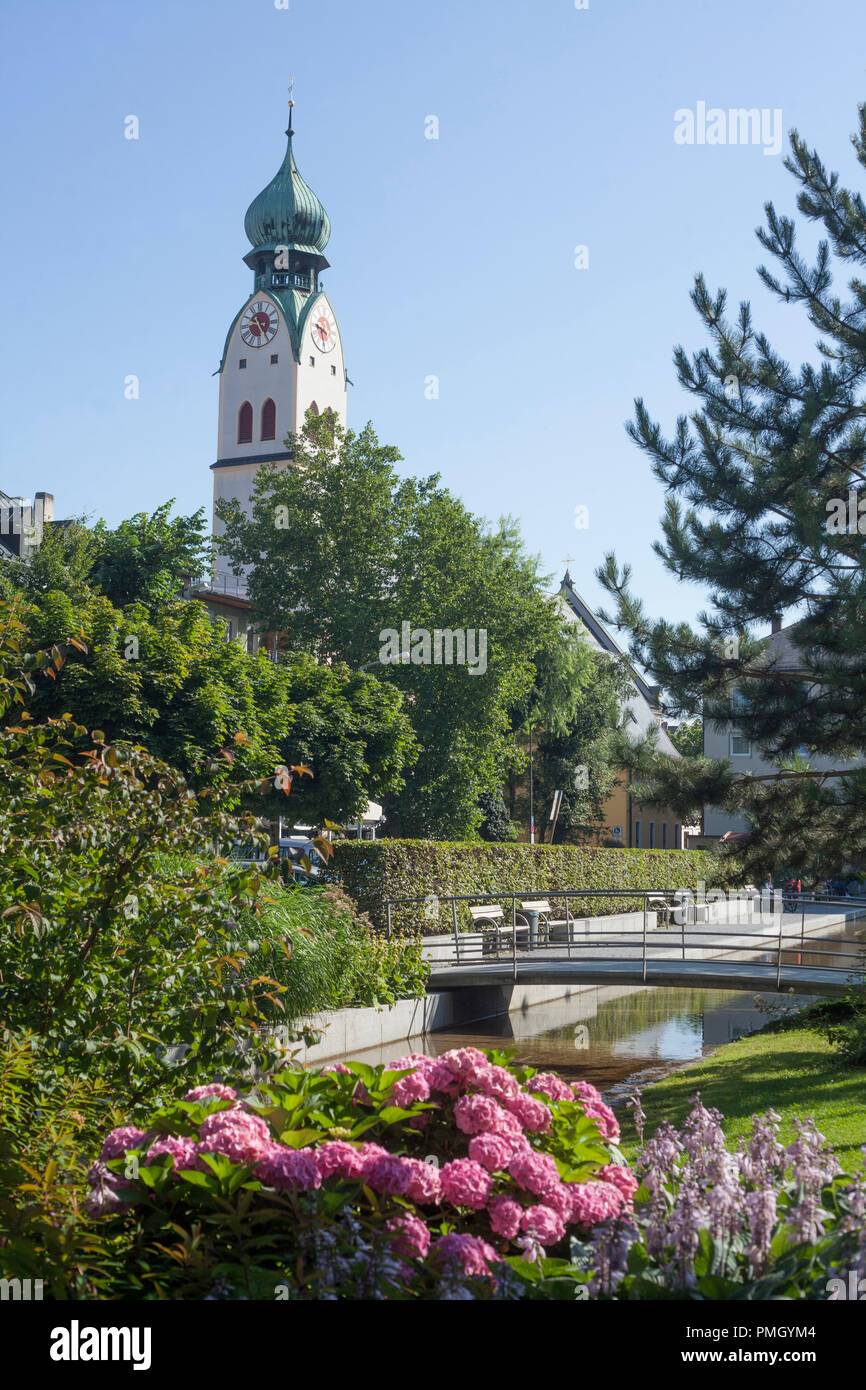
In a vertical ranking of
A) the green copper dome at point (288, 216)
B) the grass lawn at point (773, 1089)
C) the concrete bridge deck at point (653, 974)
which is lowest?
the grass lawn at point (773, 1089)

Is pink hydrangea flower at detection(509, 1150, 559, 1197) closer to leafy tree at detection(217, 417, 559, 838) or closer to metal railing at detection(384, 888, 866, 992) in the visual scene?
metal railing at detection(384, 888, 866, 992)

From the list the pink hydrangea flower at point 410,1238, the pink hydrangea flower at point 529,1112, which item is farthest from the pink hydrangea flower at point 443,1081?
the pink hydrangea flower at point 410,1238

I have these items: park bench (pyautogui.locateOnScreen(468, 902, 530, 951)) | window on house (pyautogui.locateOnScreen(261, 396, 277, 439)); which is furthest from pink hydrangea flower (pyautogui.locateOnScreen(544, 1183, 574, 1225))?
window on house (pyautogui.locateOnScreen(261, 396, 277, 439))

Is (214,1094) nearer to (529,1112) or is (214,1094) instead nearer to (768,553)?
(529,1112)

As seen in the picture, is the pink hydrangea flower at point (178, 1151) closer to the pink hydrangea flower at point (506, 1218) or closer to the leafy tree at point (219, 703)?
the pink hydrangea flower at point (506, 1218)

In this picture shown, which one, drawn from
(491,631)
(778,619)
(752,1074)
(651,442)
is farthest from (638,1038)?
(491,631)

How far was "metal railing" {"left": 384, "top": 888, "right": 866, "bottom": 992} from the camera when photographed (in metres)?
16.1

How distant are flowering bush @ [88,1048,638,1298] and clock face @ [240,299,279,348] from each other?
7851 cm

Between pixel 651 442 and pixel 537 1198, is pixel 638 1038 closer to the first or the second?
pixel 651 442

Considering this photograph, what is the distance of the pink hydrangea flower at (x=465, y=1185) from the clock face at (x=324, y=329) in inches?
3124

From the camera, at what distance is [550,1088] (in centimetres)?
446

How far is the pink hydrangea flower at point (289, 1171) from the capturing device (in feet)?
11.3

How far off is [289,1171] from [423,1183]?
43 centimetres
